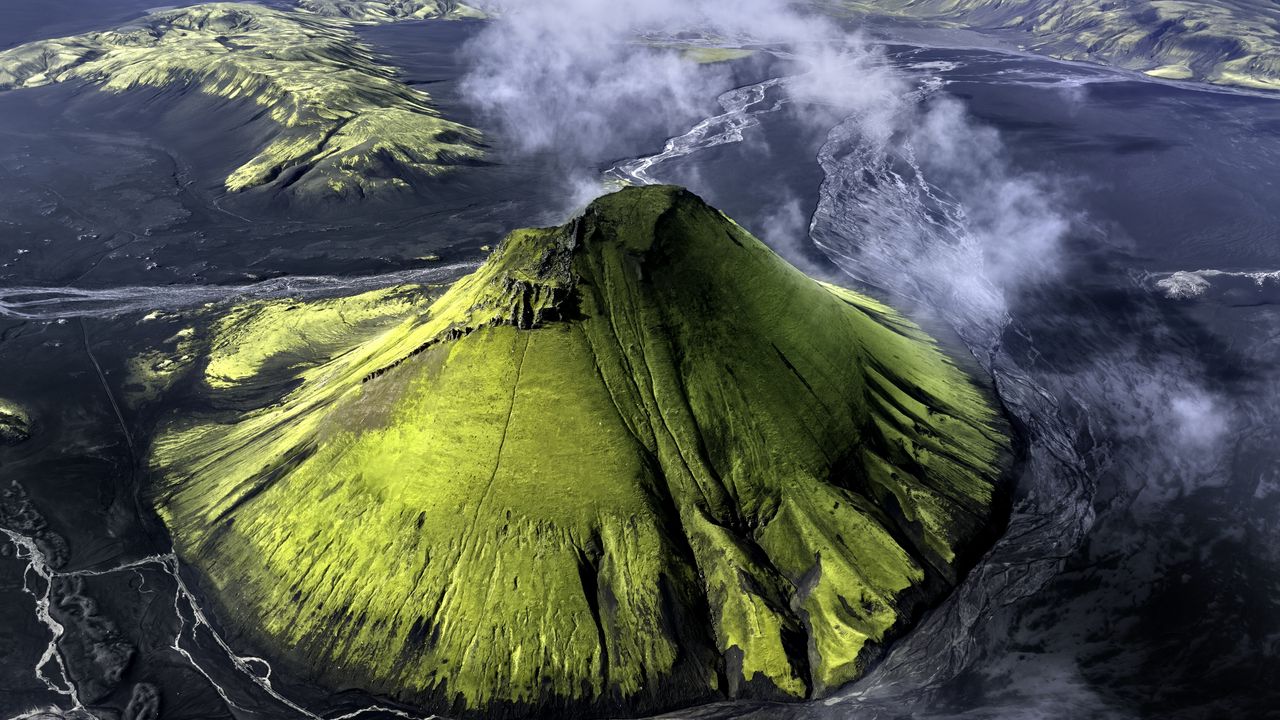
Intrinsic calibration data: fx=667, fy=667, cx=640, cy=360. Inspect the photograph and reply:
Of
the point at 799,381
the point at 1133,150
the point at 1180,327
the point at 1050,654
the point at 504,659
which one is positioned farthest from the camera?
the point at 1133,150

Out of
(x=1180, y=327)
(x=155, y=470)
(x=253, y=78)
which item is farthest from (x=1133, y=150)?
(x=253, y=78)

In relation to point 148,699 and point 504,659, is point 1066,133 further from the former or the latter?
point 148,699

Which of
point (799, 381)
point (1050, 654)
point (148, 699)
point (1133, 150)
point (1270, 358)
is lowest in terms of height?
point (148, 699)

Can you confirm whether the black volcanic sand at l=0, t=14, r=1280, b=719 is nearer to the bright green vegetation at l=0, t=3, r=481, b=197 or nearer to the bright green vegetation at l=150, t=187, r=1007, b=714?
the bright green vegetation at l=150, t=187, r=1007, b=714

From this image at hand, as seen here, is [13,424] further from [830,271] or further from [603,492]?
[830,271]

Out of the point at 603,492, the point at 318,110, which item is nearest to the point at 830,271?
the point at 603,492

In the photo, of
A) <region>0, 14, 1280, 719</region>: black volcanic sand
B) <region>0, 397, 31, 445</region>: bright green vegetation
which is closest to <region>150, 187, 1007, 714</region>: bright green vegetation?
<region>0, 14, 1280, 719</region>: black volcanic sand
